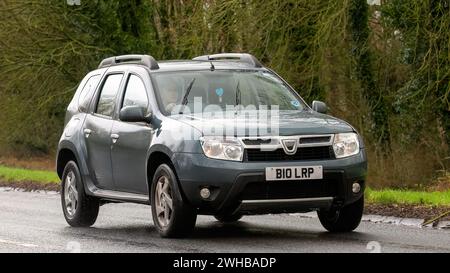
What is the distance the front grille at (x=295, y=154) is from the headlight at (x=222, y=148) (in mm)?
97

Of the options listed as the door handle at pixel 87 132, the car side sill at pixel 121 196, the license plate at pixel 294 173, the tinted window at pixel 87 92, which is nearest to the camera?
the license plate at pixel 294 173

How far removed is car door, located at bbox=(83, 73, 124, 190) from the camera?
44.2 feet

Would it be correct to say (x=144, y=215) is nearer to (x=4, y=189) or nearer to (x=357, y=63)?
(x=4, y=189)

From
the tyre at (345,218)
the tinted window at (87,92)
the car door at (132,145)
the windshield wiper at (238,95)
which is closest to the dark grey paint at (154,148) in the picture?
the car door at (132,145)

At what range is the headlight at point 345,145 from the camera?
11836 millimetres

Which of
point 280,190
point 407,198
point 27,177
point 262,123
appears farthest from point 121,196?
point 27,177

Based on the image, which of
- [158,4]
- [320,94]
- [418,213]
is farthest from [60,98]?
[418,213]

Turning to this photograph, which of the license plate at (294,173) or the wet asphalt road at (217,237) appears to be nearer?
the wet asphalt road at (217,237)

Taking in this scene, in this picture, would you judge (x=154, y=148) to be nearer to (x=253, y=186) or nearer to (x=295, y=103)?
(x=253, y=186)

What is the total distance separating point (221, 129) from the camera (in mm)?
11656

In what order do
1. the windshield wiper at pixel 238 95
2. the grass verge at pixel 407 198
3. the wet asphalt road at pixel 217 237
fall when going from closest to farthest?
1. the wet asphalt road at pixel 217 237
2. the windshield wiper at pixel 238 95
3. the grass verge at pixel 407 198

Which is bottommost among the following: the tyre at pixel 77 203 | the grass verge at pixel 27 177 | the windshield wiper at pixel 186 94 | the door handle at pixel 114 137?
the grass verge at pixel 27 177

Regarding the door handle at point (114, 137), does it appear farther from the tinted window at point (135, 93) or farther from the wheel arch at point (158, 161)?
the wheel arch at point (158, 161)
